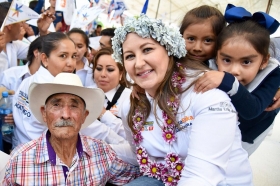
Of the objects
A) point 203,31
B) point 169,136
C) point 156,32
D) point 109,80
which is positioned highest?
point 203,31

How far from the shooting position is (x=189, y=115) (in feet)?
4.75

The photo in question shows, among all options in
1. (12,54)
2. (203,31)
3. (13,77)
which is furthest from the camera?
(12,54)

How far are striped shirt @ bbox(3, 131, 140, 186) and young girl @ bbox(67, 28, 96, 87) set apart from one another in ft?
5.11

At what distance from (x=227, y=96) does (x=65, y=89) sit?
0.94 meters

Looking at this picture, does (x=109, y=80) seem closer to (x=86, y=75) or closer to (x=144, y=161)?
(x=86, y=75)

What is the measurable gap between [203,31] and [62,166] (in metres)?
1.25

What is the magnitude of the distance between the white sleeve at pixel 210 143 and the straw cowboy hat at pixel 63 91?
77 centimetres

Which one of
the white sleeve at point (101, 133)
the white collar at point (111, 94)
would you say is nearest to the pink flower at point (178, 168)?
the white sleeve at point (101, 133)

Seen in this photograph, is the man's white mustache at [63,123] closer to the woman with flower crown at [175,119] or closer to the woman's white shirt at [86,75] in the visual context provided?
the woman with flower crown at [175,119]

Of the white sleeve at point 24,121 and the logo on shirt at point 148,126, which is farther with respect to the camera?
the white sleeve at point 24,121

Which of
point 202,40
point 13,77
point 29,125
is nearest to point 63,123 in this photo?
point 29,125

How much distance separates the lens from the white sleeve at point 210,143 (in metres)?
1.30

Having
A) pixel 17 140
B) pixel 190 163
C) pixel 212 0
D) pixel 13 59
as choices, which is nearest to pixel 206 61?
pixel 190 163

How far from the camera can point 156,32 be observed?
57.7 inches
